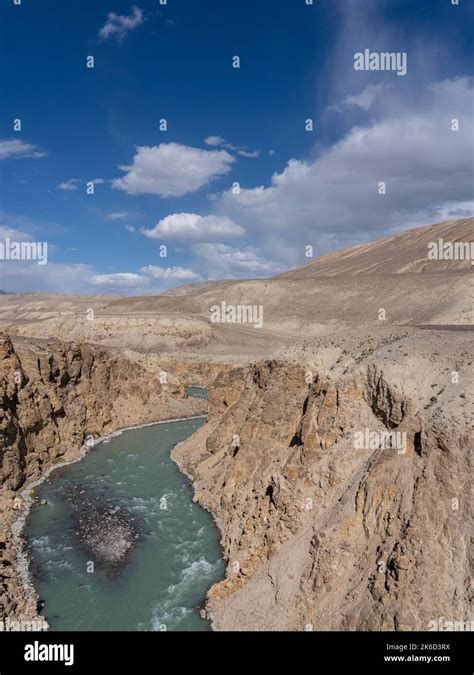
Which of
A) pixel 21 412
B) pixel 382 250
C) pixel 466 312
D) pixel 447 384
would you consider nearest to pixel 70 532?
pixel 21 412

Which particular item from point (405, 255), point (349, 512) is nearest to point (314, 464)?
point (349, 512)

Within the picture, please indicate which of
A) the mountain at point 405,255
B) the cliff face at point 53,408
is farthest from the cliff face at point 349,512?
the mountain at point 405,255

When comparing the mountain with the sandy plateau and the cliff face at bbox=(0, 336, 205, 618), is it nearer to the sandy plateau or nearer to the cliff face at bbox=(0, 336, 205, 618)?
the cliff face at bbox=(0, 336, 205, 618)

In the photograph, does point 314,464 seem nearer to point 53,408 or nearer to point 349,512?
point 349,512

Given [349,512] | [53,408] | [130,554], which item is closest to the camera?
[349,512]

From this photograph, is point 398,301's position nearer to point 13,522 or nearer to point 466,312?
point 466,312

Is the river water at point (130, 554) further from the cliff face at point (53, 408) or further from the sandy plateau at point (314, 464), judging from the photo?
the cliff face at point (53, 408)
